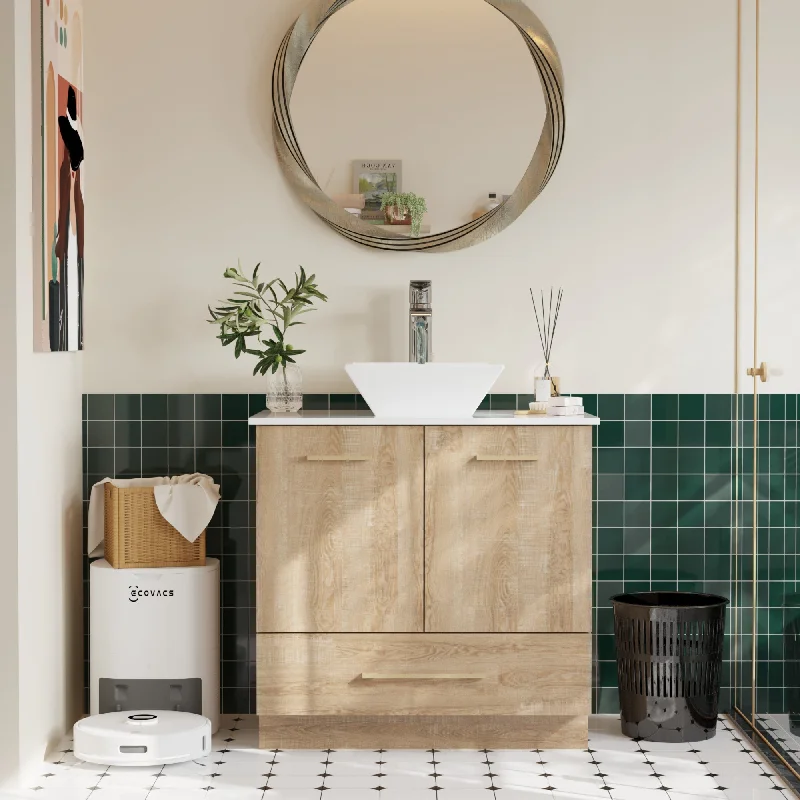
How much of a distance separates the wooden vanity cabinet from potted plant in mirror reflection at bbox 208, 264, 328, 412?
0.24 metres

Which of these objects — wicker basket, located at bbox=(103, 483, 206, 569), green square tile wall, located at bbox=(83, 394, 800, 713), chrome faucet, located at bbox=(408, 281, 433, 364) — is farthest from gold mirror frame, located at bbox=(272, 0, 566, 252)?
wicker basket, located at bbox=(103, 483, 206, 569)

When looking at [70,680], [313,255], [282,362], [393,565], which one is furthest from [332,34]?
[70,680]

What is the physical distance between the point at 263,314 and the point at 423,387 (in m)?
0.72

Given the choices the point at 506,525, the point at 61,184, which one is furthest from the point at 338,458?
the point at 61,184

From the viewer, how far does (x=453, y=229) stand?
3514mm

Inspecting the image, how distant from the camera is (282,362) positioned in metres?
3.31

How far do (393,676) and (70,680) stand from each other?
3.54 ft

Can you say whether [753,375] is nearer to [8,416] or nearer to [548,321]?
[548,321]

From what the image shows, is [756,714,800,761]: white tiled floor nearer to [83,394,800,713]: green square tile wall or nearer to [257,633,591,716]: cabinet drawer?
[83,394,800,713]: green square tile wall

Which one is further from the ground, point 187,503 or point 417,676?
point 187,503

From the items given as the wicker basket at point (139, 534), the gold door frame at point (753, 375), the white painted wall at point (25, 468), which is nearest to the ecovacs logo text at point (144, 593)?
the wicker basket at point (139, 534)

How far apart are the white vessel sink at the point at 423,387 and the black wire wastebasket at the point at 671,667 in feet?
2.69

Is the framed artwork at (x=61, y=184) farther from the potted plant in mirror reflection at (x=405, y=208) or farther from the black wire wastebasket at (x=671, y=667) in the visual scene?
the black wire wastebasket at (x=671, y=667)

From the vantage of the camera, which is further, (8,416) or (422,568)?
(422,568)
